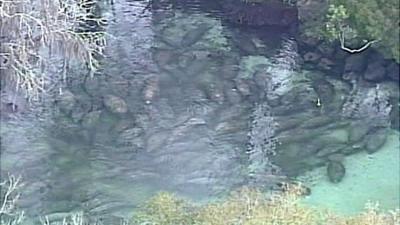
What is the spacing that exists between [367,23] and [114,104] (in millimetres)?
2720

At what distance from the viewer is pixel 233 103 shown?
941 centimetres

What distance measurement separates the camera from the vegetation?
9172 millimetres

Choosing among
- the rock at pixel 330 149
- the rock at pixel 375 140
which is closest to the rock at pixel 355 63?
the rock at pixel 375 140

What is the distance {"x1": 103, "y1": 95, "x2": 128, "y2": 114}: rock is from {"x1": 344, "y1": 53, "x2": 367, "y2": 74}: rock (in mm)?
2697

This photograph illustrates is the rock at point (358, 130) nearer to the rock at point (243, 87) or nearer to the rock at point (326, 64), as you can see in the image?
the rock at point (326, 64)

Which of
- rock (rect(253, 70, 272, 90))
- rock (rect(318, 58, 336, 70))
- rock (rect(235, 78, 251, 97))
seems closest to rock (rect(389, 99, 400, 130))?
rock (rect(318, 58, 336, 70))

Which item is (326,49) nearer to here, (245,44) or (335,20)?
(335,20)

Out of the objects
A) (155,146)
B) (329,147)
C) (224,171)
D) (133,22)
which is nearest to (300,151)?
(329,147)

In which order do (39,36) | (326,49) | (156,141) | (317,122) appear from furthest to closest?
1. (326,49)
2. (317,122)
3. (156,141)
4. (39,36)

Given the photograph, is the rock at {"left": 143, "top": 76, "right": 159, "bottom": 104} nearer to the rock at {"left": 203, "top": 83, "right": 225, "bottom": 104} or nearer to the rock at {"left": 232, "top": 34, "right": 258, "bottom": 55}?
the rock at {"left": 203, "top": 83, "right": 225, "bottom": 104}

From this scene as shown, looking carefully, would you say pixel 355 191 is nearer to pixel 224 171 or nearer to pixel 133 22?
pixel 224 171

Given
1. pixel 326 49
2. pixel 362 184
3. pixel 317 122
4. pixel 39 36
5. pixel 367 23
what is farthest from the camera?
pixel 326 49

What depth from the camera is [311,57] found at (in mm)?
10000

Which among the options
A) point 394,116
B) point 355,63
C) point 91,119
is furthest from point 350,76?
point 91,119
